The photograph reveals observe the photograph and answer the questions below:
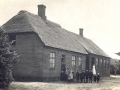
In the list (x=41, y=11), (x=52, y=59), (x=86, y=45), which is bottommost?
(x=52, y=59)

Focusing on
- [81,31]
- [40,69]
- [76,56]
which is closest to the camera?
[40,69]

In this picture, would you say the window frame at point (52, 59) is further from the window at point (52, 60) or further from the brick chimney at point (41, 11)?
the brick chimney at point (41, 11)

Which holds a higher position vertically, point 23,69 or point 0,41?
point 0,41

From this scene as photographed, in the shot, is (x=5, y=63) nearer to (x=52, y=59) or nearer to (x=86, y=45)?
(x=52, y=59)

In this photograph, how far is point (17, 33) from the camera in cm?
2414

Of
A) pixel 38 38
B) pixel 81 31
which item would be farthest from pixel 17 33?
pixel 81 31

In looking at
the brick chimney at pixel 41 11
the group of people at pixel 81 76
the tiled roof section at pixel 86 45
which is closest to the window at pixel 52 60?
the group of people at pixel 81 76

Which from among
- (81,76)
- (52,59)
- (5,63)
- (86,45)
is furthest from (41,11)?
(5,63)

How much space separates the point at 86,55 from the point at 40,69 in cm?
1395

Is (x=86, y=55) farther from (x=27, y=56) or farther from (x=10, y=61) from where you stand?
(x=10, y=61)

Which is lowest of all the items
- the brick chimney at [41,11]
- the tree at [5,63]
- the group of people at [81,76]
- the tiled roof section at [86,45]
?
the group of people at [81,76]

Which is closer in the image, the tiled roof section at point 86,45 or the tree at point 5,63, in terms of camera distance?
the tree at point 5,63

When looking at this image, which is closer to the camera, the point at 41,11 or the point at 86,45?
the point at 41,11

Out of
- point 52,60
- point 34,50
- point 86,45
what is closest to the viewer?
point 34,50
